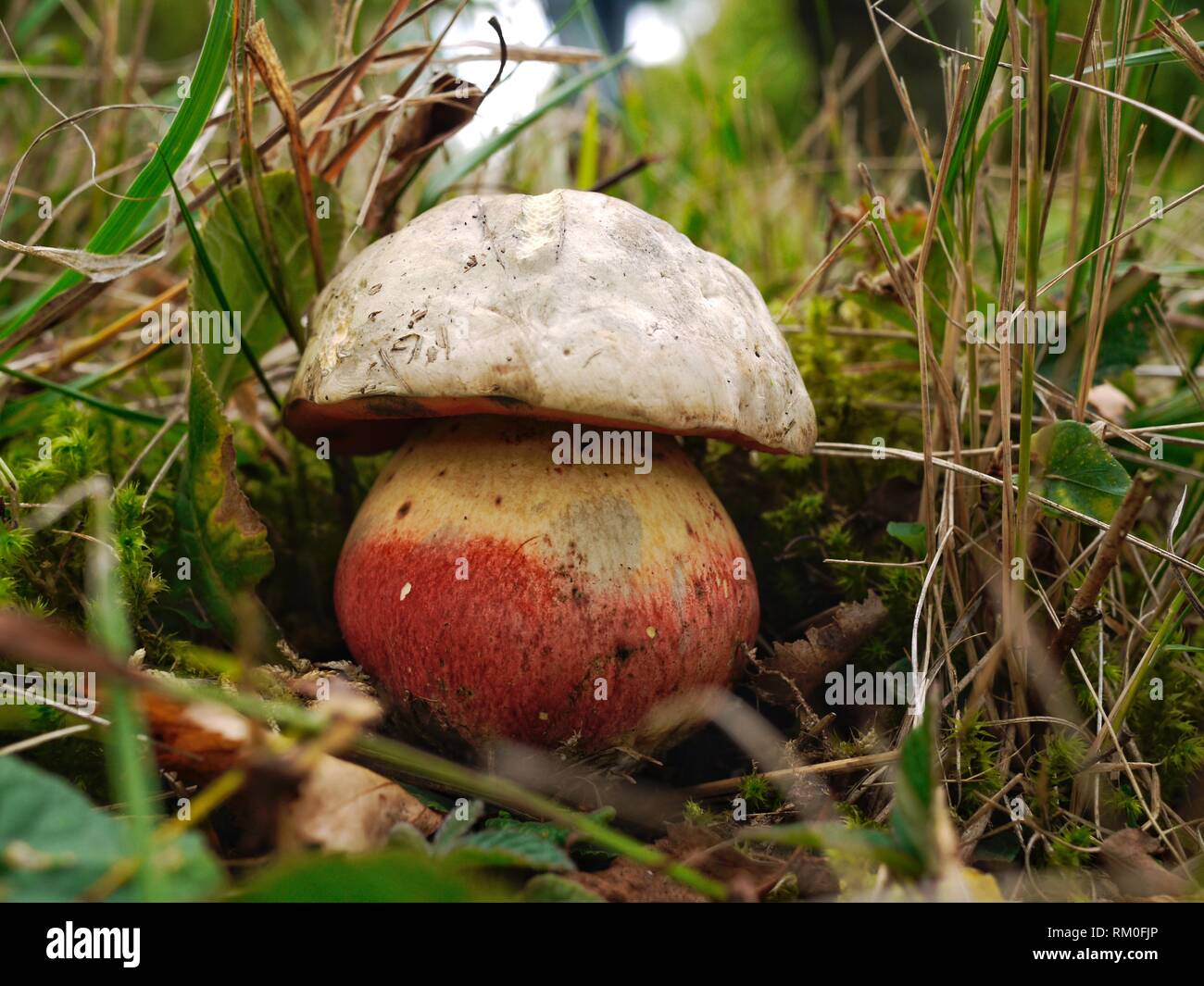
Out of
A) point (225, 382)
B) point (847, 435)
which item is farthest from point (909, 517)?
point (225, 382)

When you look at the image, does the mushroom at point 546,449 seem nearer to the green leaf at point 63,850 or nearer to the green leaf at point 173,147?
the green leaf at point 173,147

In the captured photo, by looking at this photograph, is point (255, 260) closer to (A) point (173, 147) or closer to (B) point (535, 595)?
(A) point (173, 147)

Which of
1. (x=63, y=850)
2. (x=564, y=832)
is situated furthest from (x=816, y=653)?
(x=63, y=850)

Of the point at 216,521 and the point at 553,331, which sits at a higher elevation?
→ the point at 553,331

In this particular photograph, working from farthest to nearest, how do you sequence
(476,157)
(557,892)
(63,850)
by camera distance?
(476,157) < (557,892) < (63,850)

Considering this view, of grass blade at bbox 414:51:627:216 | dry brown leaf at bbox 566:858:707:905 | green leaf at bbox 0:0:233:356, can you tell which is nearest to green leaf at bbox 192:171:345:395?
green leaf at bbox 0:0:233:356

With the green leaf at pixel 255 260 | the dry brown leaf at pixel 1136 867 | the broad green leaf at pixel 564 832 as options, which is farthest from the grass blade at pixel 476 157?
the dry brown leaf at pixel 1136 867

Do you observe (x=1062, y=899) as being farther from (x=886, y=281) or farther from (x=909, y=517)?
(x=886, y=281)
